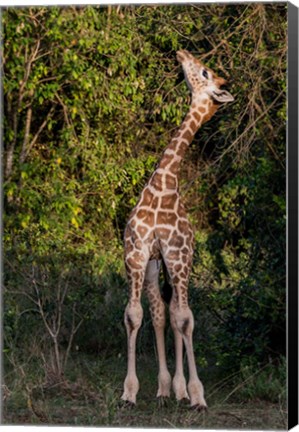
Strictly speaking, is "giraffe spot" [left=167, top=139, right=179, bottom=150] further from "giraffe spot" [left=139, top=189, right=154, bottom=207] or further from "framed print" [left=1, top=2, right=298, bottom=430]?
"giraffe spot" [left=139, top=189, right=154, bottom=207]

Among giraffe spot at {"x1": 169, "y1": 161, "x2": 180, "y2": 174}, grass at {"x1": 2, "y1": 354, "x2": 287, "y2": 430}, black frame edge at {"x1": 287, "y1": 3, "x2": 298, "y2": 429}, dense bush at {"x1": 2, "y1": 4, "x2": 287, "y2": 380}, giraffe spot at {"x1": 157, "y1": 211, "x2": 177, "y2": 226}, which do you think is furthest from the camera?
dense bush at {"x1": 2, "y1": 4, "x2": 287, "y2": 380}

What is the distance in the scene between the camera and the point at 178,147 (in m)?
9.07

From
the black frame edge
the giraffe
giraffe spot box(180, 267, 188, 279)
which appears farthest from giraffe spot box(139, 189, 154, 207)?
the black frame edge

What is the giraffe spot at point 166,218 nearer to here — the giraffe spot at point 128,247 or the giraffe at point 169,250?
the giraffe at point 169,250

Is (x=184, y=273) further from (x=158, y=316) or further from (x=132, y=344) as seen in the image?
(x=132, y=344)

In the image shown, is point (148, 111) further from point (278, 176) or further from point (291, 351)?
point (291, 351)

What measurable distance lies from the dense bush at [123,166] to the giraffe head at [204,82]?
434 millimetres

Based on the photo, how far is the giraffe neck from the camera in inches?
356

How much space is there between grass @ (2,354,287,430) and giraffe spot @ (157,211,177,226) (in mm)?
1174

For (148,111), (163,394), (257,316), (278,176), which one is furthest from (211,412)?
(148,111)

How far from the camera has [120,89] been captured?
10109mm

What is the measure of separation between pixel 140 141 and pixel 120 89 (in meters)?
0.43

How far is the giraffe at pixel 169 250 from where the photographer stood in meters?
8.90

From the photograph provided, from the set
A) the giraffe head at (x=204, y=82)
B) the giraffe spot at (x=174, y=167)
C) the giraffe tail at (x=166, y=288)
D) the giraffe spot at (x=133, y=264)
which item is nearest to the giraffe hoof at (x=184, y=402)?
the giraffe tail at (x=166, y=288)
